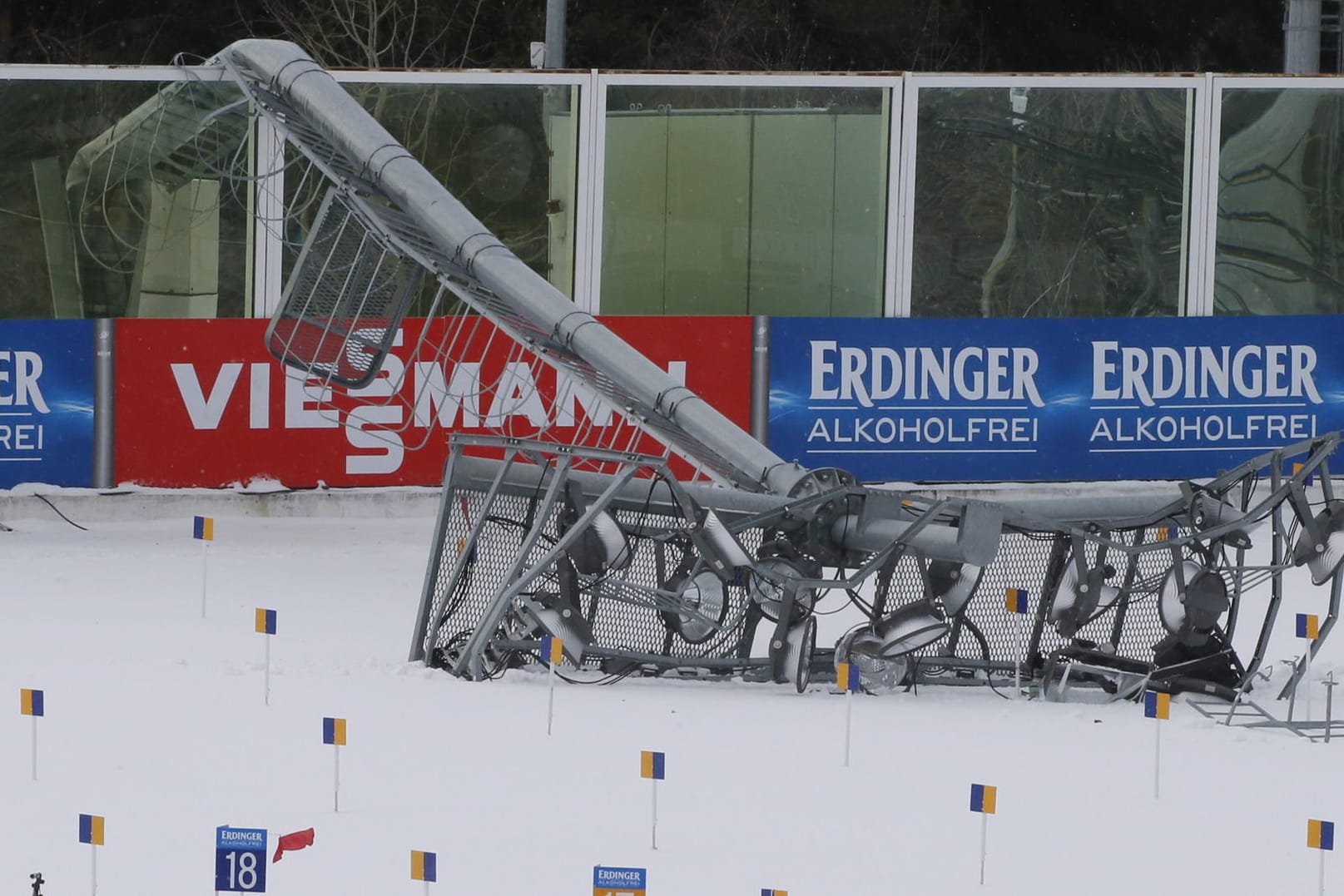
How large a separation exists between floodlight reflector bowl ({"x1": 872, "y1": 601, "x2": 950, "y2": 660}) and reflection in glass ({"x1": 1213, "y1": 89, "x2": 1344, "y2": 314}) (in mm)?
8781

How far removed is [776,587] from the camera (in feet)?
39.1

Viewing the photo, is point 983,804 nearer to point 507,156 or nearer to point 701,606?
point 701,606

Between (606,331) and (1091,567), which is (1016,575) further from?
(606,331)

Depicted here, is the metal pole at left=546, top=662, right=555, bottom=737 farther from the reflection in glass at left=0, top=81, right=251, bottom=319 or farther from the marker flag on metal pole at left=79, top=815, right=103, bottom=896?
the reflection in glass at left=0, top=81, right=251, bottom=319

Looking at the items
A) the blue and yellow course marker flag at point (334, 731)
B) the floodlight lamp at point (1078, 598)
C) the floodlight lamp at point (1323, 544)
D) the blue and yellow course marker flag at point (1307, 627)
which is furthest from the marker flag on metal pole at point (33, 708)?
the floodlight lamp at point (1323, 544)

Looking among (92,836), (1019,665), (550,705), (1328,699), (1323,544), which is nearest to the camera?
(92,836)

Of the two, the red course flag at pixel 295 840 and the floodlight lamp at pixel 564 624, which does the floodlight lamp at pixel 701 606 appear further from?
the red course flag at pixel 295 840

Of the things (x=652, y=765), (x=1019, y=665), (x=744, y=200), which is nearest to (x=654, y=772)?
(x=652, y=765)

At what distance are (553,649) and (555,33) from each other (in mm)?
14045

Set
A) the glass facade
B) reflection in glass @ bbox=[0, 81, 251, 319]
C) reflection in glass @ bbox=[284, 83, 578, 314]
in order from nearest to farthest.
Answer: reflection in glass @ bbox=[0, 81, 251, 319] < the glass facade < reflection in glass @ bbox=[284, 83, 578, 314]

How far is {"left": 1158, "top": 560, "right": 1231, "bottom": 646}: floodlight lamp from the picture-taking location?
39.0 ft

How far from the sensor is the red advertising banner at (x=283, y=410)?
17.0 m

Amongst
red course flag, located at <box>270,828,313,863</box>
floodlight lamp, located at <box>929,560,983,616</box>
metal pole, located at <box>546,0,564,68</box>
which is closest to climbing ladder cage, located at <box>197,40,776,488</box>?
floodlight lamp, located at <box>929,560,983,616</box>

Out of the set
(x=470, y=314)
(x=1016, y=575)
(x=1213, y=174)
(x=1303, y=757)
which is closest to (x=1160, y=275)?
(x=1213, y=174)
